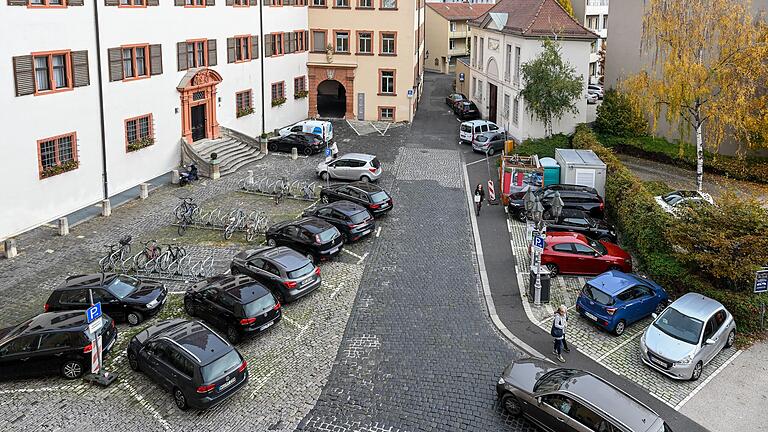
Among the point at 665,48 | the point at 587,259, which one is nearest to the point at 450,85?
the point at 665,48

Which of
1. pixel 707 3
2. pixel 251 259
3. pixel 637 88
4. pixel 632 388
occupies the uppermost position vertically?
pixel 707 3

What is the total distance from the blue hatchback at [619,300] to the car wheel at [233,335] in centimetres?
929

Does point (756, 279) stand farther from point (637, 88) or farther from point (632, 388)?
point (637, 88)

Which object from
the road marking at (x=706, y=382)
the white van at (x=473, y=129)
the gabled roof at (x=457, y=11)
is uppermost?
the gabled roof at (x=457, y=11)

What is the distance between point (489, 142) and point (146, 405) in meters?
28.2

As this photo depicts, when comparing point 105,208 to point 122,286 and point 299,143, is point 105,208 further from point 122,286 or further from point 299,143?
point 299,143

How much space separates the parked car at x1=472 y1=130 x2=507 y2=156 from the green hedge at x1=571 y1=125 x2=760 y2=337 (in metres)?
11.0

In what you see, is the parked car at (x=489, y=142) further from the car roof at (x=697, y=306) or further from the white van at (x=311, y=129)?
the car roof at (x=697, y=306)

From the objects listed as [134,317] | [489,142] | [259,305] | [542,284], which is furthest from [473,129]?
[134,317]

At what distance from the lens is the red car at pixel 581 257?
22.0 m

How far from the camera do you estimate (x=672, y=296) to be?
20203 millimetres

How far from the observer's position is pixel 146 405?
14609mm

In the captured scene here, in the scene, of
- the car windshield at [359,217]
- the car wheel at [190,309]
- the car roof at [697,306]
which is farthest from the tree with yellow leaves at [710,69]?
the car wheel at [190,309]

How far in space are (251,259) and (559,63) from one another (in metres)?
23.9
